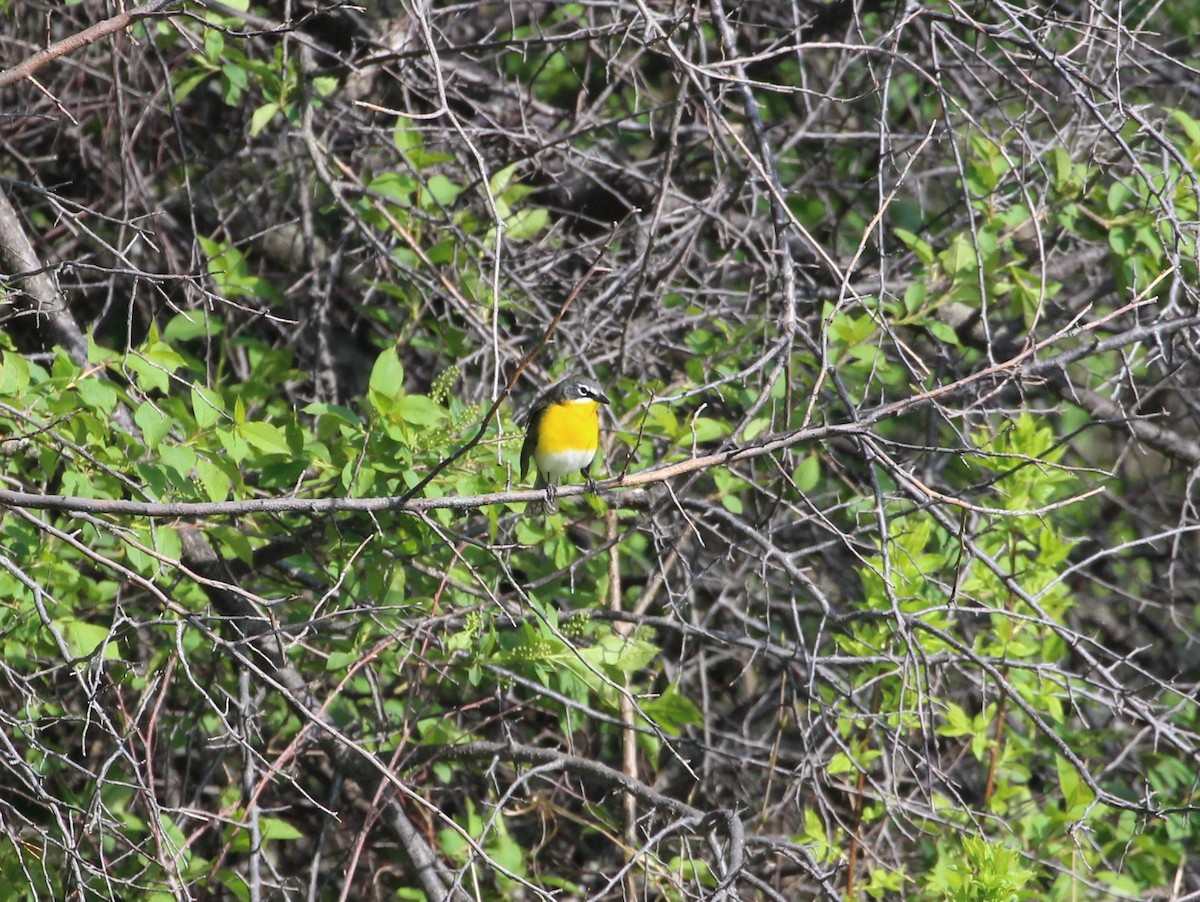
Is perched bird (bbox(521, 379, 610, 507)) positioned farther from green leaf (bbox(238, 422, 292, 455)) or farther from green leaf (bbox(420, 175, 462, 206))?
green leaf (bbox(238, 422, 292, 455))

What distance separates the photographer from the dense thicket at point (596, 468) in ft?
10.9

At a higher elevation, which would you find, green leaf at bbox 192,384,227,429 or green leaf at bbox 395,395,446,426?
green leaf at bbox 192,384,227,429

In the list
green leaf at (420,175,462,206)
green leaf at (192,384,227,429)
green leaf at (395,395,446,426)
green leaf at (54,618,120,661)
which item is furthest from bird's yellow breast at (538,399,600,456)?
green leaf at (54,618,120,661)

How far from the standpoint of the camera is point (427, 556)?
3846 millimetres

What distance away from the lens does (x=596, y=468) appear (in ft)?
14.2

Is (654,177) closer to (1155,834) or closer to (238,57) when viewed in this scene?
(238,57)

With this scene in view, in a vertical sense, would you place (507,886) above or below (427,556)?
below

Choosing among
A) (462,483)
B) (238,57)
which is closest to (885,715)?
(462,483)

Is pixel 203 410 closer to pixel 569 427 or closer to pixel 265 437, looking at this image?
pixel 265 437

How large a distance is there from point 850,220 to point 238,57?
2565mm

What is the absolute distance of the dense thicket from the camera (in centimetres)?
332

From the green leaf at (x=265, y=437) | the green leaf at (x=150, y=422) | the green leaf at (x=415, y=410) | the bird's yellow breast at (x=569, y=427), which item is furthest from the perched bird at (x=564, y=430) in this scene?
the green leaf at (x=150, y=422)

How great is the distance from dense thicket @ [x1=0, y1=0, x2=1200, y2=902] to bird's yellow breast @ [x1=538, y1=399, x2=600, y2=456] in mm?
155

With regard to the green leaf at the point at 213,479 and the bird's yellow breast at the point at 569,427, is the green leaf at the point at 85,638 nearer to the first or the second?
the green leaf at the point at 213,479
